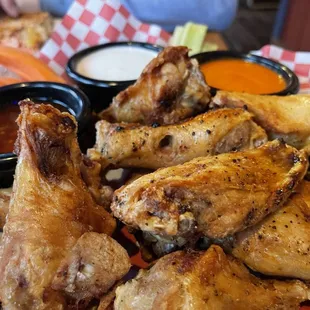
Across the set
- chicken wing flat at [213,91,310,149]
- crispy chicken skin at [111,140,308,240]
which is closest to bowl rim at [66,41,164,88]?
chicken wing flat at [213,91,310,149]

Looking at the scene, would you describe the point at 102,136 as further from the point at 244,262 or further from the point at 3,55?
the point at 3,55

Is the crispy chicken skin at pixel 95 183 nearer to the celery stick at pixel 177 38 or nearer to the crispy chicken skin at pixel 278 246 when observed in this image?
the crispy chicken skin at pixel 278 246

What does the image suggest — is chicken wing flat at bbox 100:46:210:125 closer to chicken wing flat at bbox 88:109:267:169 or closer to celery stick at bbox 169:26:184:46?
chicken wing flat at bbox 88:109:267:169

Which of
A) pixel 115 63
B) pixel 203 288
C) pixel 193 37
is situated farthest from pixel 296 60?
pixel 203 288

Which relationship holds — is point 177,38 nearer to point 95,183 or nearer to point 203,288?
point 95,183

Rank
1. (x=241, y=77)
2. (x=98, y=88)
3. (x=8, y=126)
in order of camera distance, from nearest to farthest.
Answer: (x=8, y=126) → (x=98, y=88) → (x=241, y=77)

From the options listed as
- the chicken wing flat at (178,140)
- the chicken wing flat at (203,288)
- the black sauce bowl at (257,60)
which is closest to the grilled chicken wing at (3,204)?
the chicken wing flat at (178,140)
